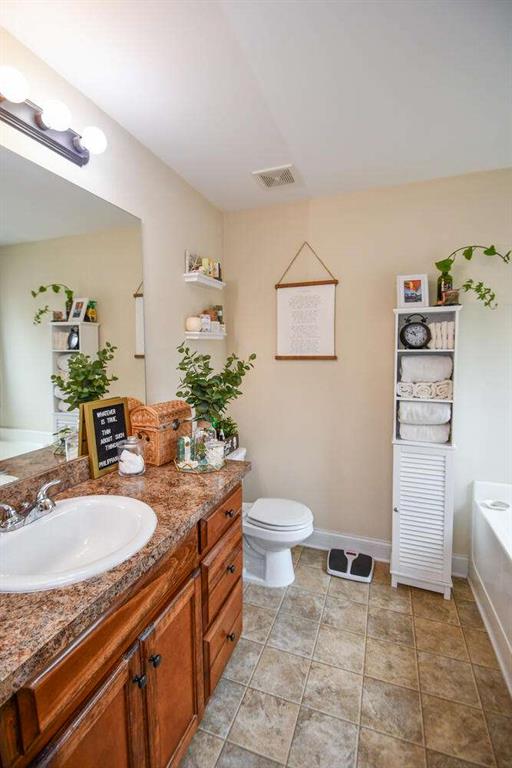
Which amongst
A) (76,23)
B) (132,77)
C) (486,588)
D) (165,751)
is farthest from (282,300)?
(165,751)

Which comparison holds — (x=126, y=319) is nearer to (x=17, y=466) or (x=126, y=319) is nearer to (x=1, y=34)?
(x=17, y=466)

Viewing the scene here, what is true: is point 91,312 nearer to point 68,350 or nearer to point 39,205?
point 68,350

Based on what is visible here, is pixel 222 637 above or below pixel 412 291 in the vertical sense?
below

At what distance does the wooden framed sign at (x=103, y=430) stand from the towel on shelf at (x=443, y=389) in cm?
172

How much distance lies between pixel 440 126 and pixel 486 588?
2.39 meters

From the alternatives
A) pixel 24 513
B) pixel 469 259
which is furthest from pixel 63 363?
pixel 469 259

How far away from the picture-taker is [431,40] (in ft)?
4.01

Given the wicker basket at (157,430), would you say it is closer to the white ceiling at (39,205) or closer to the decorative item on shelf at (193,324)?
the decorative item on shelf at (193,324)

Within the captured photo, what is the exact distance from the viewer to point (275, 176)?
2.12 meters

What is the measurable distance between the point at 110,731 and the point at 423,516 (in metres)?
1.85

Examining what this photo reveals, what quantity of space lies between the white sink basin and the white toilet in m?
1.12

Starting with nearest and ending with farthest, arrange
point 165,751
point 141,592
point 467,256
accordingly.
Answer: point 141,592
point 165,751
point 467,256

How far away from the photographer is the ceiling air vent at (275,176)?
6.70 ft

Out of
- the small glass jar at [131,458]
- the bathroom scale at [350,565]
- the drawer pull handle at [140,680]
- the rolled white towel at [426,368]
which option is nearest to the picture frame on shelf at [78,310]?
the small glass jar at [131,458]
